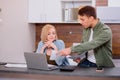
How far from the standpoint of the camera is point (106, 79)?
1.91 m

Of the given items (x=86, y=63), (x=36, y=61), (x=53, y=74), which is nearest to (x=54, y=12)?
(x=86, y=63)

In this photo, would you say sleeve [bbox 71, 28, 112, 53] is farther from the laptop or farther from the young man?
the laptop

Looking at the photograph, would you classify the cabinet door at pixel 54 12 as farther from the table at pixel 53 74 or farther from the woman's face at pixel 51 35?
the table at pixel 53 74

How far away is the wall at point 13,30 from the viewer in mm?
4379

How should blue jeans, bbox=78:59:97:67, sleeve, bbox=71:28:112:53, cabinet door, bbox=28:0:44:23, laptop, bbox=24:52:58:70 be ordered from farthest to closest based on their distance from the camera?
cabinet door, bbox=28:0:44:23
blue jeans, bbox=78:59:97:67
sleeve, bbox=71:28:112:53
laptop, bbox=24:52:58:70

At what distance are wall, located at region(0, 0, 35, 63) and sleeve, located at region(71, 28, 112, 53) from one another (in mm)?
2368

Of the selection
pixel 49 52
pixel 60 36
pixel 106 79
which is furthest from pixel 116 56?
pixel 106 79

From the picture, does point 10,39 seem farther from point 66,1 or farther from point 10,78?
point 10,78

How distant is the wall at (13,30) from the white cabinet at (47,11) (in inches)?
9.1

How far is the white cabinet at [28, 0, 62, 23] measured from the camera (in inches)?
191

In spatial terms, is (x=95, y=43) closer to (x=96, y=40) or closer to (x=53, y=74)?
(x=96, y=40)

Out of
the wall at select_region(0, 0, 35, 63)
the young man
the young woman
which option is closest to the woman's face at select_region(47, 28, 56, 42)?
the young woman

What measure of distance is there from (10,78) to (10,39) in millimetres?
2366

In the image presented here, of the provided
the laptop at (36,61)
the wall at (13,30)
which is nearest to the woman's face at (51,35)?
the laptop at (36,61)
